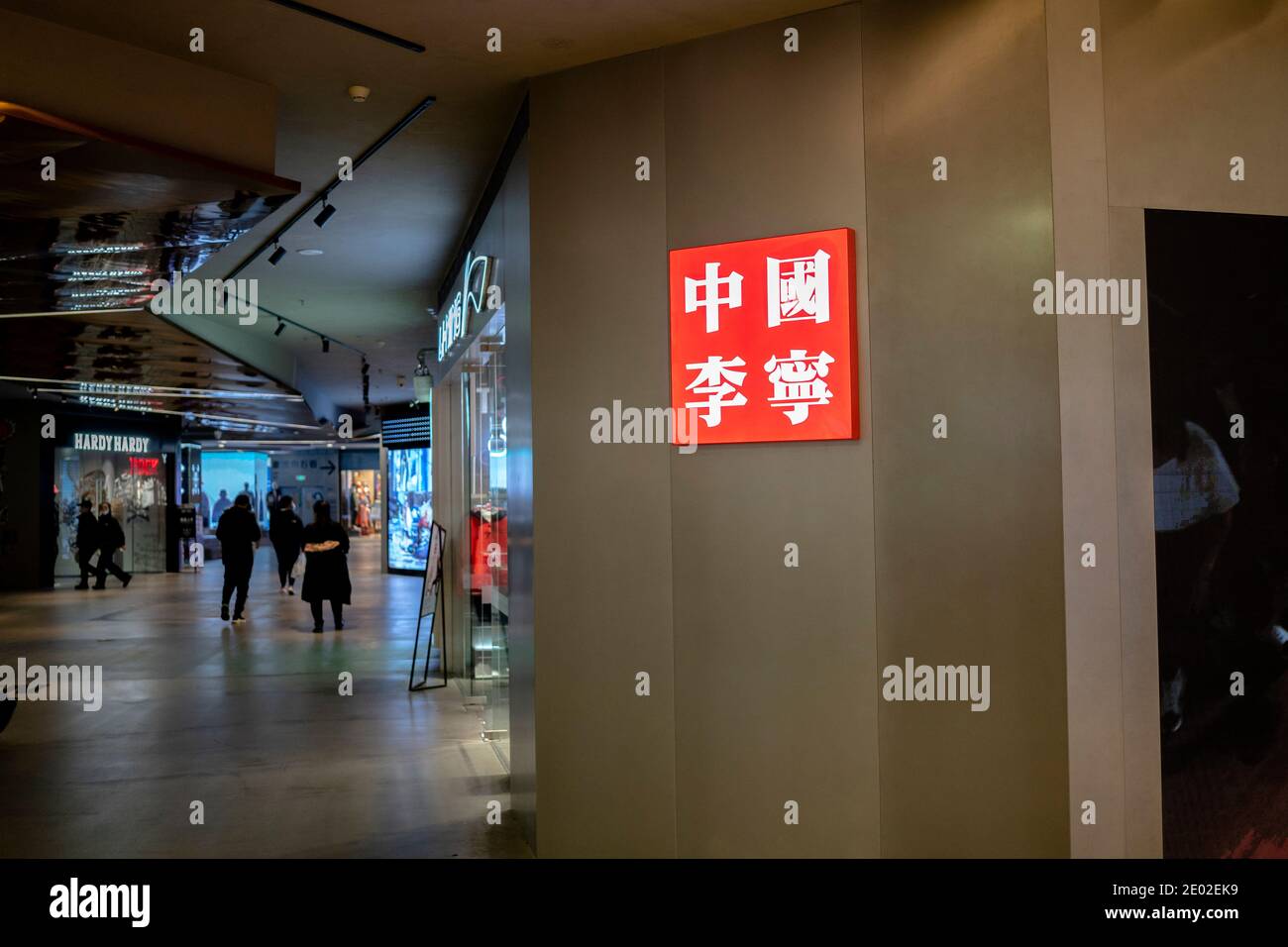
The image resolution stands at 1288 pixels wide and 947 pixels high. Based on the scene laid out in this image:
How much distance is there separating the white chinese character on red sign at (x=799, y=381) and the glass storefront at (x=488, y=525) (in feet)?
6.87

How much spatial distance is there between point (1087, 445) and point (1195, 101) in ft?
4.66

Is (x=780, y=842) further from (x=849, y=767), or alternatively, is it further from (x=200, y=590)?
(x=200, y=590)

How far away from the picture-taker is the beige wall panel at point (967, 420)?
148 inches

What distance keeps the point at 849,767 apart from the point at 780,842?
0.45m

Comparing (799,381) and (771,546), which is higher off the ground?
(799,381)

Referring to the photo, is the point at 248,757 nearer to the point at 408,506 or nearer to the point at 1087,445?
the point at 1087,445

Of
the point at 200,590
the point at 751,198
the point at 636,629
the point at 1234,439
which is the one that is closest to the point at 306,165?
the point at 751,198

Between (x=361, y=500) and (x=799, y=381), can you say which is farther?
(x=361, y=500)

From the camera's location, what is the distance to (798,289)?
4.13 metres

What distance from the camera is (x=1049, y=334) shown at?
3.76 m

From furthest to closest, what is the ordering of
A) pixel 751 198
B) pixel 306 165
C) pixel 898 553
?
pixel 306 165, pixel 751 198, pixel 898 553

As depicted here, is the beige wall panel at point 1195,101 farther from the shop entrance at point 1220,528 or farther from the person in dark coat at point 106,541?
the person in dark coat at point 106,541

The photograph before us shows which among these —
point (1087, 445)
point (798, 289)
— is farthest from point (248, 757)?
point (1087, 445)

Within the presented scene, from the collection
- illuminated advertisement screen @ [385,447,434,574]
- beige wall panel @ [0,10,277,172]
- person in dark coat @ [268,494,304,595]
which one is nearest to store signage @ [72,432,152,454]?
illuminated advertisement screen @ [385,447,434,574]
